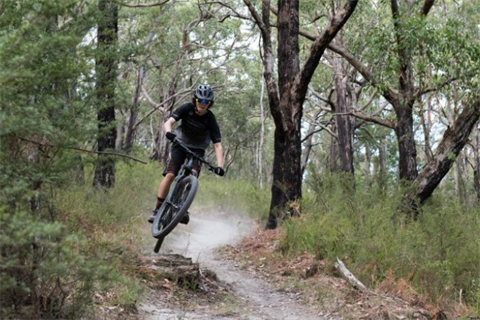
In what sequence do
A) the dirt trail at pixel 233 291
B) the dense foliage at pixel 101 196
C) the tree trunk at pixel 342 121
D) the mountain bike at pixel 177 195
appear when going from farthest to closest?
the tree trunk at pixel 342 121 → the mountain bike at pixel 177 195 → the dirt trail at pixel 233 291 → the dense foliage at pixel 101 196

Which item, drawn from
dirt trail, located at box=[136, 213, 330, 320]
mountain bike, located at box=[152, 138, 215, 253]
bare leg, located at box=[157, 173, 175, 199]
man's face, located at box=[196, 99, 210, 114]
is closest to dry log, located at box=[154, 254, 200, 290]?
mountain bike, located at box=[152, 138, 215, 253]

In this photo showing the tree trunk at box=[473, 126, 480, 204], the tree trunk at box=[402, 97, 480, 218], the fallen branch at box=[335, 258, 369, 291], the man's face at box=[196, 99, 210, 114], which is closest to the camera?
the fallen branch at box=[335, 258, 369, 291]

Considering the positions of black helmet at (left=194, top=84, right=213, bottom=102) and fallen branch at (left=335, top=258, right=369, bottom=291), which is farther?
black helmet at (left=194, top=84, right=213, bottom=102)

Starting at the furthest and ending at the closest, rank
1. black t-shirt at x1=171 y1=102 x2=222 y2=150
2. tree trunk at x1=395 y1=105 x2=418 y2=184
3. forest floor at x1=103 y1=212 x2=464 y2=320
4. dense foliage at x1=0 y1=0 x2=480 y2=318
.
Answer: tree trunk at x1=395 y1=105 x2=418 y2=184 < black t-shirt at x1=171 y1=102 x2=222 y2=150 < forest floor at x1=103 y1=212 x2=464 y2=320 < dense foliage at x1=0 y1=0 x2=480 y2=318

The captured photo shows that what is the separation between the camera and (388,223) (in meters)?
8.35

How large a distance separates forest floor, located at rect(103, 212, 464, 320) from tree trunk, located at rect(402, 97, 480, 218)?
131 inches

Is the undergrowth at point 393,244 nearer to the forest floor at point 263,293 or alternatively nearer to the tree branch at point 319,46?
the forest floor at point 263,293

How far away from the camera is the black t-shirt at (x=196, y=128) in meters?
7.27

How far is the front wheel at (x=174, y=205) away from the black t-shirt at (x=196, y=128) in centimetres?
58

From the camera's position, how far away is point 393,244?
7562mm

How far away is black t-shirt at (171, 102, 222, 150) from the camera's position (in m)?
7.27

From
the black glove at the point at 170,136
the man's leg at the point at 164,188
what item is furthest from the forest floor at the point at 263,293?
the black glove at the point at 170,136

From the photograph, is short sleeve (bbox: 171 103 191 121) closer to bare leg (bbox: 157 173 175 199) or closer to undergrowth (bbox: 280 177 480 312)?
bare leg (bbox: 157 173 175 199)

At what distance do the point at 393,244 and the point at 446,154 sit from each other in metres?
3.63
